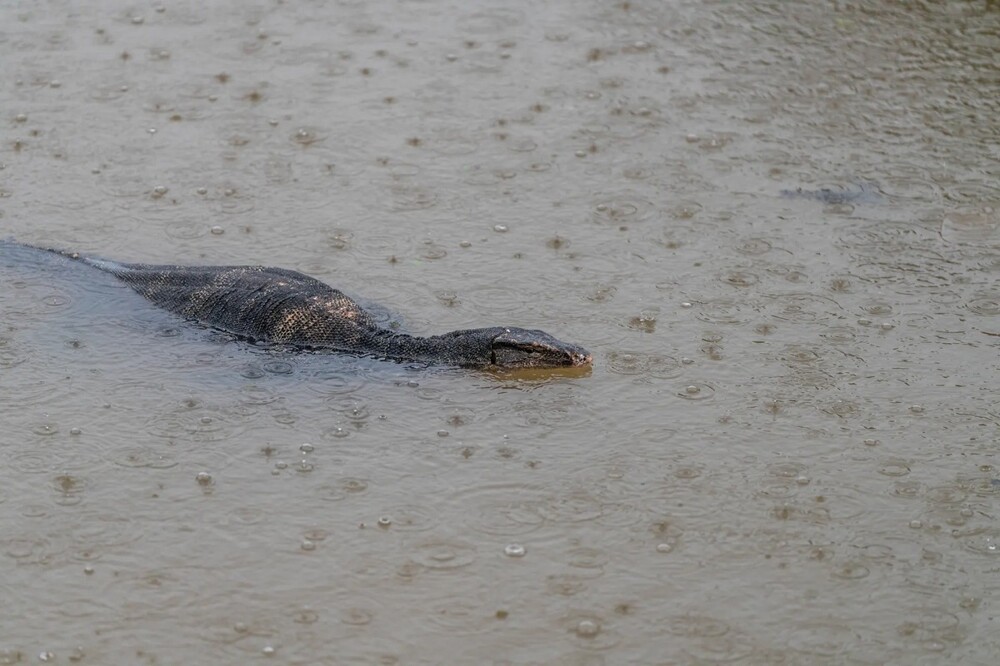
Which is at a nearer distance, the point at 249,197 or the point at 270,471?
the point at 270,471

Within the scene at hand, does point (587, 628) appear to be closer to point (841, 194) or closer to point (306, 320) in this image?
point (306, 320)

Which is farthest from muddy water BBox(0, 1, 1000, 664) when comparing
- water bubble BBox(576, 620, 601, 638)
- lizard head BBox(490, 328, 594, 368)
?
lizard head BBox(490, 328, 594, 368)

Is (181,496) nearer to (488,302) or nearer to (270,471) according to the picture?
(270,471)

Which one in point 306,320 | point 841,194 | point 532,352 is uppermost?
point 841,194

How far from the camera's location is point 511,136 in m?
10.9

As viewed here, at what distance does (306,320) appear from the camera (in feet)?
26.8

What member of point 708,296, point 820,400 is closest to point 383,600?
point 820,400

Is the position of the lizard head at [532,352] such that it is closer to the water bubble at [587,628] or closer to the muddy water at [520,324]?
the muddy water at [520,324]

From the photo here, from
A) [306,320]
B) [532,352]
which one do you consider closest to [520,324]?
[532,352]

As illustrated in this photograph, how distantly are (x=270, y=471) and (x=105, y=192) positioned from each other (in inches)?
159

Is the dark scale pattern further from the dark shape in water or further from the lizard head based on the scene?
the dark shape in water

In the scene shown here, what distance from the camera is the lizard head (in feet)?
25.5

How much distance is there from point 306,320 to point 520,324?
128cm

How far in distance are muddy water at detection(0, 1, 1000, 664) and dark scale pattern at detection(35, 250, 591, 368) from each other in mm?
145
